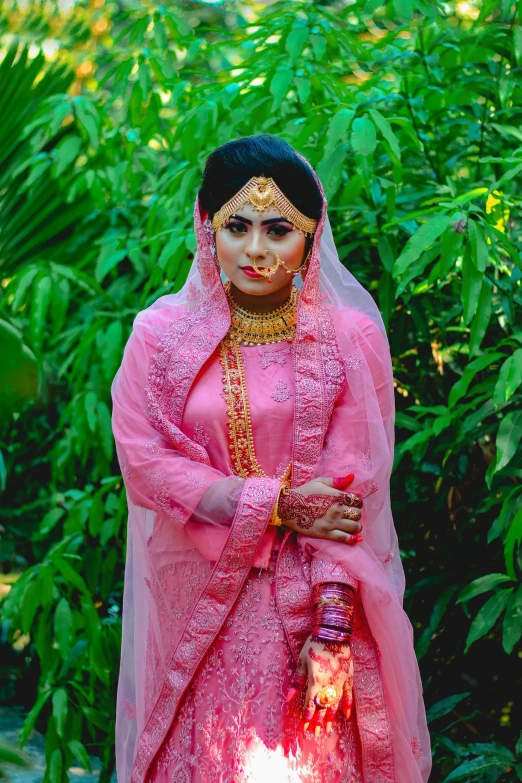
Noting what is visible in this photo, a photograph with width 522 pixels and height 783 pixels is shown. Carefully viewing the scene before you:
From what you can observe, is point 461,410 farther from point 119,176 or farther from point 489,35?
point 119,176

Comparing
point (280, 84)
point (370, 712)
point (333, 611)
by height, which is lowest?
point (370, 712)

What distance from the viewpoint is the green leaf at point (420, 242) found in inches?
80.7

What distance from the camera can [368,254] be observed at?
2695mm

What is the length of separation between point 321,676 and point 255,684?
0.47 ft

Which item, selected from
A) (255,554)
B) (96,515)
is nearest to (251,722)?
(255,554)

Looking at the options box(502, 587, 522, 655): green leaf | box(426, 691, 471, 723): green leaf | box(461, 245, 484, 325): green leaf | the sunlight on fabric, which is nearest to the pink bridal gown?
the sunlight on fabric

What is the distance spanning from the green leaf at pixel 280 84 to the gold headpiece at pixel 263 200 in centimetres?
51

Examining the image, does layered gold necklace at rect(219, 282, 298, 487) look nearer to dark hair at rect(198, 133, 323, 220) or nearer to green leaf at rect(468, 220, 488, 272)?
dark hair at rect(198, 133, 323, 220)

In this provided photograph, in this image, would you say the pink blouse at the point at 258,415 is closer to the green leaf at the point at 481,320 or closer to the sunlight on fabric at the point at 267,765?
the sunlight on fabric at the point at 267,765

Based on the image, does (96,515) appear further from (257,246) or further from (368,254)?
(257,246)

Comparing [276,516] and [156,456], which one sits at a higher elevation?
[156,456]

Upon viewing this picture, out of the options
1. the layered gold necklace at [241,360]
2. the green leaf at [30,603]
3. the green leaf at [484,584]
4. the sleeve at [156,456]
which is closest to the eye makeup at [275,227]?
the layered gold necklace at [241,360]

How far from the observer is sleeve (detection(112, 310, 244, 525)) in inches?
71.9

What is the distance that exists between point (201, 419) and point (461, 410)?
0.73m
